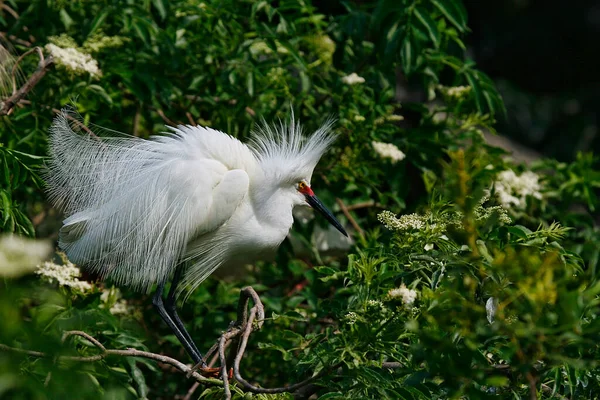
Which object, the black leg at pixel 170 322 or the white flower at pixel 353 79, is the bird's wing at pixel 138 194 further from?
the white flower at pixel 353 79

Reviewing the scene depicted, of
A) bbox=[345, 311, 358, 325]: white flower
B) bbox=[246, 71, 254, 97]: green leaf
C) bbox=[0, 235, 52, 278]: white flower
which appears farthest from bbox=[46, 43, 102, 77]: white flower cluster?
bbox=[345, 311, 358, 325]: white flower

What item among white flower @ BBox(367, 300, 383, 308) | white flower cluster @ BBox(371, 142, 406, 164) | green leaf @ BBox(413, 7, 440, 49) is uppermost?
green leaf @ BBox(413, 7, 440, 49)

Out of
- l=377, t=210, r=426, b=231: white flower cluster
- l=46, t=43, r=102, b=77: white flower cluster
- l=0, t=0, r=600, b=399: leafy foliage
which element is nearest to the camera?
l=377, t=210, r=426, b=231: white flower cluster

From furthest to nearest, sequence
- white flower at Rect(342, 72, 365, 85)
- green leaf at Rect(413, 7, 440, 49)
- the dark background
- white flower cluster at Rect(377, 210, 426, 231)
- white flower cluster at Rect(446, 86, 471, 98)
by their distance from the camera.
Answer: the dark background
white flower cluster at Rect(446, 86, 471, 98)
white flower at Rect(342, 72, 365, 85)
green leaf at Rect(413, 7, 440, 49)
white flower cluster at Rect(377, 210, 426, 231)

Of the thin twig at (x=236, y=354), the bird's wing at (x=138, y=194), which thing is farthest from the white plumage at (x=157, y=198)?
the thin twig at (x=236, y=354)

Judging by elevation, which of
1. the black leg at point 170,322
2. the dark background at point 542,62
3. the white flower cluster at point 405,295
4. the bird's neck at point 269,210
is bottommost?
the dark background at point 542,62

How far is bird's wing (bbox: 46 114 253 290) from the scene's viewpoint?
8.75ft

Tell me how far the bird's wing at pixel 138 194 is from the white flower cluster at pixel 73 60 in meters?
0.16

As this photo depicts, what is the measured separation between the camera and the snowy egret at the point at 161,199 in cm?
267

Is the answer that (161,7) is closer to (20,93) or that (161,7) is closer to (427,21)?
(20,93)

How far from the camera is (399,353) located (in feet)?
5.99

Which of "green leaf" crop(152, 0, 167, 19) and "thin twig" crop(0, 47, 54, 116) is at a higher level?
"green leaf" crop(152, 0, 167, 19)

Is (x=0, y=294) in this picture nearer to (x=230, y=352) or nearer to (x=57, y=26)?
(x=230, y=352)

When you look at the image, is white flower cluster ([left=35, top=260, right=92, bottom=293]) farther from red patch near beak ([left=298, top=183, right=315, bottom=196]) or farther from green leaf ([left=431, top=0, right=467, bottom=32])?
green leaf ([left=431, top=0, right=467, bottom=32])
